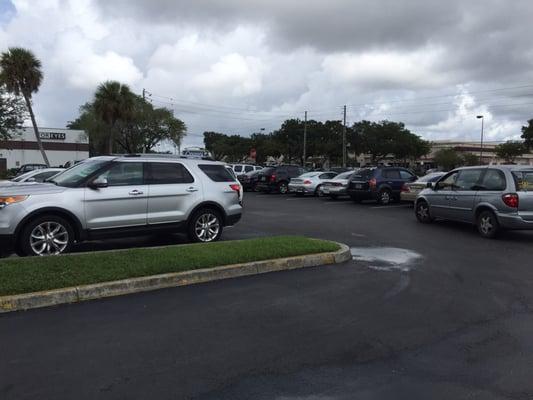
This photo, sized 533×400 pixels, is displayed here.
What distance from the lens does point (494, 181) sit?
11586mm

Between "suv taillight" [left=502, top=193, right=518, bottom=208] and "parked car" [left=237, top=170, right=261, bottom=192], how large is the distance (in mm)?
19120

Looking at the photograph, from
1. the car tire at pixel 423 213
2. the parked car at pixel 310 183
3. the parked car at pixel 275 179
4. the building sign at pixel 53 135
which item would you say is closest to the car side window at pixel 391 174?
the parked car at pixel 310 183

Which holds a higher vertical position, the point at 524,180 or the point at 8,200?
the point at 524,180

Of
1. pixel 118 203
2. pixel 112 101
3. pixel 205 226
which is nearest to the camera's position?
pixel 118 203

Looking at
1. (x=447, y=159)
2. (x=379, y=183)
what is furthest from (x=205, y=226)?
(x=447, y=159)

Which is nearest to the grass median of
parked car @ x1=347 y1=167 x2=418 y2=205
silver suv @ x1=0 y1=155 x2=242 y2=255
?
silver suv @ x1=0 y1=155 x2=242 y2=255

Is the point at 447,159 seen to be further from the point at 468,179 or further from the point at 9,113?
the point at 468,179

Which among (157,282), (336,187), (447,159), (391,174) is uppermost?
(447,159)

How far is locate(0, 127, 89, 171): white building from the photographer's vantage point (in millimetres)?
65875

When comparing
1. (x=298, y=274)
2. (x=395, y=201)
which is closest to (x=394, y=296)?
(x=298, y=274)

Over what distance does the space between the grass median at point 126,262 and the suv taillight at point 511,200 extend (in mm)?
4698

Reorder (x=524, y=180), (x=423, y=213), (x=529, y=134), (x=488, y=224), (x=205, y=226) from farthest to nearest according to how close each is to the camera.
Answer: (x=529, y=134) < (x=423, y=213) < (x=488, y=224) < (x=524, y=180) < (x=205, y=226)

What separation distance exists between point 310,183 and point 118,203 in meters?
17.7

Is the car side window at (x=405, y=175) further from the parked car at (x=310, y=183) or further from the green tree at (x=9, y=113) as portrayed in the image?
the green tree at (x=9, y=113)
